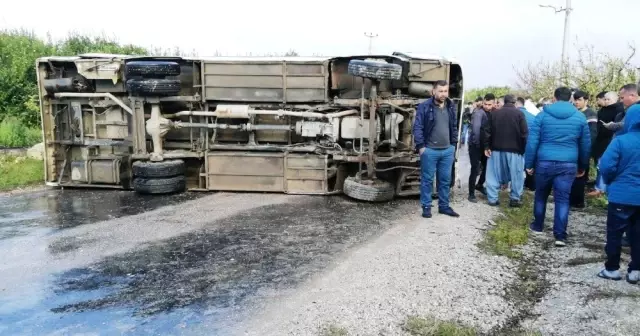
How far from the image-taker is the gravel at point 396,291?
416 cm

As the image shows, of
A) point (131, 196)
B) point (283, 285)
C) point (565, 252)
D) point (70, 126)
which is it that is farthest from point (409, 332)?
point (70, 126)

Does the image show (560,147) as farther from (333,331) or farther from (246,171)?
(246,171)

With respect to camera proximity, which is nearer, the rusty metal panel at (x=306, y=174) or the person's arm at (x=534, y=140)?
the person's arm at (x=534, y=140)

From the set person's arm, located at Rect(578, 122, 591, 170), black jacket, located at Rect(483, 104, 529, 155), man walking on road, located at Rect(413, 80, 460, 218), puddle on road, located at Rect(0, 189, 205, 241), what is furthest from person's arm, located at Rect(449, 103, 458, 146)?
puddle on road, located at Rect(0, 189, 205, 241)

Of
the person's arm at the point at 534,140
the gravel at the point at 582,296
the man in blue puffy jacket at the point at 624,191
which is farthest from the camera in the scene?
the person's arm at the point at 534,140

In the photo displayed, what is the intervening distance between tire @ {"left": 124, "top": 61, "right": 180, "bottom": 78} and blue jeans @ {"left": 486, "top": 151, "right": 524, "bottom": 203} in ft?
18.2

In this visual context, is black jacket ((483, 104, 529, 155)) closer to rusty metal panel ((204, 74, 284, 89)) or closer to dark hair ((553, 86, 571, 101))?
dark hair ((553, 86, 571, 101))

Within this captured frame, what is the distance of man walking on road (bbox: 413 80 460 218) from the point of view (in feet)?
23.6

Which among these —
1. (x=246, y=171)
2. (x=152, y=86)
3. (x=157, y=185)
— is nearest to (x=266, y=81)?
(x=246, y=171)

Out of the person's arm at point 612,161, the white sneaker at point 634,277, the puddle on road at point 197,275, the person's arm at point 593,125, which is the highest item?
the person's arm at point 593,125

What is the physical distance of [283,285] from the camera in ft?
16.3

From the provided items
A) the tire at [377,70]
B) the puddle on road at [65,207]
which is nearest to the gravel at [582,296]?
the tire at [377,70]

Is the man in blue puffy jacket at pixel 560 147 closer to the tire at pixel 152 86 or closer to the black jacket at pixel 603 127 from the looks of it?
the black jacket at pixel 603 127

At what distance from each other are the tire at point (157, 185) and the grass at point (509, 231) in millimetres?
5341
